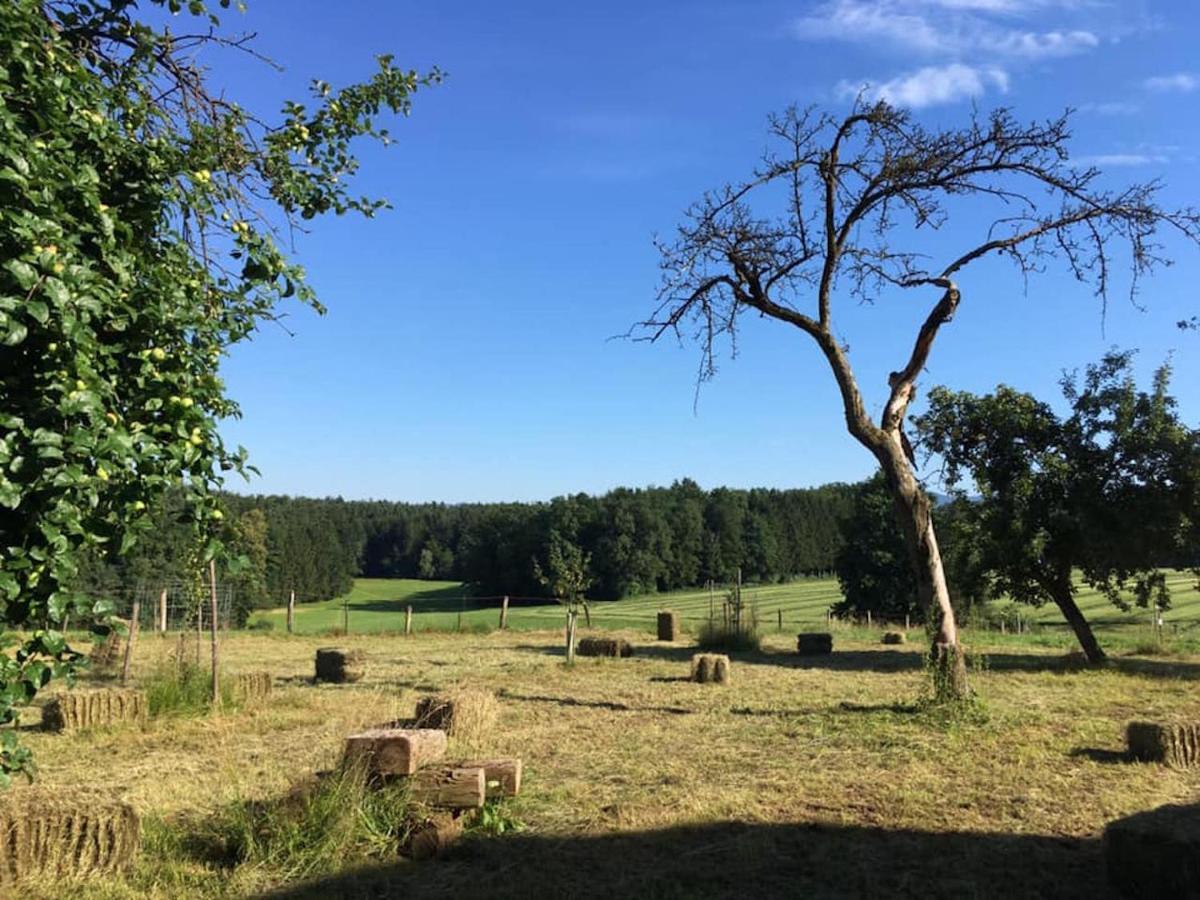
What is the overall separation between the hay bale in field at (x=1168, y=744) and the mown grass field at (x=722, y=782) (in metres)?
0.26

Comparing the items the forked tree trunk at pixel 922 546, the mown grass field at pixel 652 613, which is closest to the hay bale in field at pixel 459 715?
the forked tree trunk at pixel 922 546

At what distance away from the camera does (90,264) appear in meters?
3.00

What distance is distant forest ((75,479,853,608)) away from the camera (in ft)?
257

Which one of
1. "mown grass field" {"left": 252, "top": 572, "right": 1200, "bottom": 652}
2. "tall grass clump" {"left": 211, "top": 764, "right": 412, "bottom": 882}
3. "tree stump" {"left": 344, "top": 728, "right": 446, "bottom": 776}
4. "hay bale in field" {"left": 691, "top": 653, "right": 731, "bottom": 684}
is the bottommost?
"mown grass field" {"left": 252, "top": 572, "right": 1200, "bottom": 652}

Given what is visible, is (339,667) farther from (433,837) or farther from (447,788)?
(433,837)

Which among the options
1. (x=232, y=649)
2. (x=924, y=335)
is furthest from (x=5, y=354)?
(x=232, y=649)

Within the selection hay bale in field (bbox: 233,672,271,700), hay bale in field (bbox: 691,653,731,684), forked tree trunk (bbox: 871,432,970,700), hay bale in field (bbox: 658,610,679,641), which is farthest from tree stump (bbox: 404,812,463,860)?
hay bale in field (bbox: 658,610,679,641)

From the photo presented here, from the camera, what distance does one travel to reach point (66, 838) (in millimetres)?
5129

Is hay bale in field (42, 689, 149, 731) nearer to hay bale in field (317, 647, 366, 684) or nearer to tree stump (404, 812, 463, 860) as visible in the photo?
hay bale in field (317, 647, 366, 684)

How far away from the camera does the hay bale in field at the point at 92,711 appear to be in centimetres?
1000

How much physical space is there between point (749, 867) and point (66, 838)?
13.7 feet

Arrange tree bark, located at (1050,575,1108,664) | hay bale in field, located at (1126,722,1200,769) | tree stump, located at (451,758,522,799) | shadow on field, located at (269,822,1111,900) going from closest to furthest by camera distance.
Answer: shadow on field, located at (269,822,1111,900) → tree stump, located at (451,758,522,799) → hay bale in field, located at (1126,722,1200,769) → tree bark, located at (1050,575,1108,664)

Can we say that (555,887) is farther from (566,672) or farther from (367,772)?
(566,672)

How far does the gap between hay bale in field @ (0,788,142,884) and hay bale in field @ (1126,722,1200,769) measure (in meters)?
8.31
